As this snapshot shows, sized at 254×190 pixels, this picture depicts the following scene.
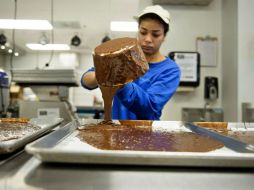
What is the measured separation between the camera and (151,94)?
1520 millimetres

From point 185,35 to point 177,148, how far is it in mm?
2532

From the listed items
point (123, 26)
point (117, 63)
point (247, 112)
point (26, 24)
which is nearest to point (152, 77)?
point (117, 63)

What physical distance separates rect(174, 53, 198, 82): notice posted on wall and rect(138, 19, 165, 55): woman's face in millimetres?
1300

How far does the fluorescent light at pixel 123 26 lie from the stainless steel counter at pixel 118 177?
219 inches

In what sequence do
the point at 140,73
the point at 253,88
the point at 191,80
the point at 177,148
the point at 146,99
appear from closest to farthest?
the point at 177,148 → the point at 140,73 → the point at 146,99 → the point at 253,88 → the point at 191,80

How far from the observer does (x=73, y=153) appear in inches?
22.0

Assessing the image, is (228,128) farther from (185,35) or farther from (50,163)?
(185,35)

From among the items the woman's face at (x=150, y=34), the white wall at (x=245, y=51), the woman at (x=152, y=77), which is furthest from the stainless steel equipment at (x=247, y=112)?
the woman's face at (x=150, y=34)

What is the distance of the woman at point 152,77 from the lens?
1.51 metres

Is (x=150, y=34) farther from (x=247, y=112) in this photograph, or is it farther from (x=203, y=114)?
(x=203, y=114)

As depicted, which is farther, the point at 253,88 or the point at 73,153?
the point at 253,88

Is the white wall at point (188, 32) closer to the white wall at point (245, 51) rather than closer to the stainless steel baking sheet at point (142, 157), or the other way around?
the white wall at point (245, 51)

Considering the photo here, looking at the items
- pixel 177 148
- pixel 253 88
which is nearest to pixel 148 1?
pixel 253 88

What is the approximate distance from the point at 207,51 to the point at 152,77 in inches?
63.1
